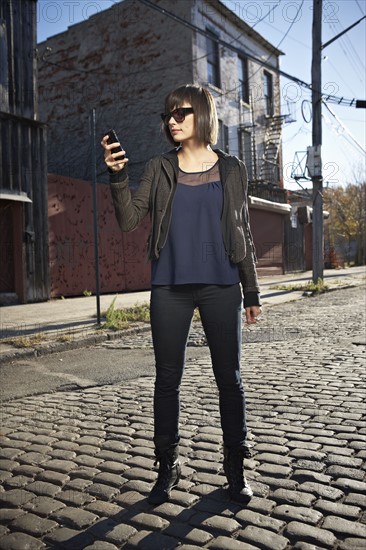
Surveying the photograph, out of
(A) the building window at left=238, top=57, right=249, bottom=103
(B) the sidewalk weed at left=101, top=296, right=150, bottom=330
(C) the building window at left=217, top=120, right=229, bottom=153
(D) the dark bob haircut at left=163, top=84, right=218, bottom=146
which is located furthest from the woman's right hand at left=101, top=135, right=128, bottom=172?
(A) the building window at left=238, top=57, right=249, bottom=103

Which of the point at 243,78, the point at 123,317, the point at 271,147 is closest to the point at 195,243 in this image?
the point at 123,317

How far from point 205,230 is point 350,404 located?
2269mm

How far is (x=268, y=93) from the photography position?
25.9 m

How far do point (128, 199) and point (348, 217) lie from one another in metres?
44.5

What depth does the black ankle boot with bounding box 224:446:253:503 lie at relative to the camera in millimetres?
2525

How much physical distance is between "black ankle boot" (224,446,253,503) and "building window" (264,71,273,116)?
24.9m

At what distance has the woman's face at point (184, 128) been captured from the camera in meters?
2.62

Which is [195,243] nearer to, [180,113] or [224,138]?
[180,113]

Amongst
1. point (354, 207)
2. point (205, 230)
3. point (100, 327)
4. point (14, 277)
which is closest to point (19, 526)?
point (205, 230)

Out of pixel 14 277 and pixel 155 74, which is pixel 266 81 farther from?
pixel 14 277

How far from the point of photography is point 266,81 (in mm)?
25906

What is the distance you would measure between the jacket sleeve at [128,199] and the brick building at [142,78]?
17.7 metres

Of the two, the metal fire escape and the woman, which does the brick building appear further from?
the woman

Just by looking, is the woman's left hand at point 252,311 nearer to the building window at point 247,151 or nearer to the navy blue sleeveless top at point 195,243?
the navy blue sleeveless top at point 195,243
